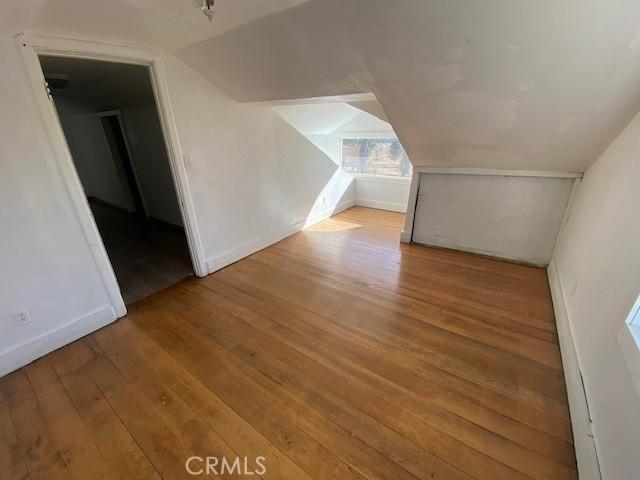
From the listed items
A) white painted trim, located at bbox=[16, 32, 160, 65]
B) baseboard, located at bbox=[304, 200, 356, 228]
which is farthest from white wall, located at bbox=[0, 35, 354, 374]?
baseboard, located at bbox=[304, 200, 356, 228]

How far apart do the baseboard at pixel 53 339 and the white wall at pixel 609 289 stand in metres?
2.98

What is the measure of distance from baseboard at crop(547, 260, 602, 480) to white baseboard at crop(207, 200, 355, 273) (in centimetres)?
292

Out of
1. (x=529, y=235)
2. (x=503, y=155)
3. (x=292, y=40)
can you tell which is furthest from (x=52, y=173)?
(x=529, y=235)

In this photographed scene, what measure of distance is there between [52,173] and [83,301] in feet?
3.06

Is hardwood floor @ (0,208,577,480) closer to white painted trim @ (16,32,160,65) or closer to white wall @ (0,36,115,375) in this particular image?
white wall @ (0,36,115,375)

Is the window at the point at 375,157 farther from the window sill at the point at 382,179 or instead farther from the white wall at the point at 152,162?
the white wall at the point at 152,162

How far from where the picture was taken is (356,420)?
55.4 inches

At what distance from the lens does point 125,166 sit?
4543mm

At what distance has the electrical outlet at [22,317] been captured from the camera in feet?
5.72

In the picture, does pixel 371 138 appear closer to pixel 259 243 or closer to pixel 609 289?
pixel 259 243

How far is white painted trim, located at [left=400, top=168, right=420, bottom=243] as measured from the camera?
331 centimetres

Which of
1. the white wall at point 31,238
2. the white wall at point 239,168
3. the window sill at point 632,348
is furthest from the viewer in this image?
the white wall at point 239,168

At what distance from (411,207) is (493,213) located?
891mm

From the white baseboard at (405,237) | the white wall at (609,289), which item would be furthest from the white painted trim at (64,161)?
the white baseboard at (405,237)
